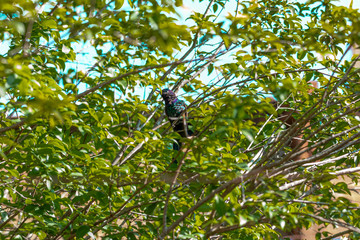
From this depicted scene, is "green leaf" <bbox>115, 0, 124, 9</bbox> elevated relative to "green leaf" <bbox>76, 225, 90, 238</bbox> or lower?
elevated

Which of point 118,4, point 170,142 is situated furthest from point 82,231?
point 118,4

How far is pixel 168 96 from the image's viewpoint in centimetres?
338

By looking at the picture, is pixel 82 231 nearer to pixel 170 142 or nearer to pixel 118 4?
pixel 170 142

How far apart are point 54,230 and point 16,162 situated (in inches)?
21.3

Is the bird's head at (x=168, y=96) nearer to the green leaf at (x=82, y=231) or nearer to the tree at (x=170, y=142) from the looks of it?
the tree at (x=170, y=142)

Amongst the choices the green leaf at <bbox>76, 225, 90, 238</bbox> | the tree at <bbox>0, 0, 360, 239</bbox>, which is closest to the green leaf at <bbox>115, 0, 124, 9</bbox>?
the tree at <bbox>0, 0, 360, 239</bbox>

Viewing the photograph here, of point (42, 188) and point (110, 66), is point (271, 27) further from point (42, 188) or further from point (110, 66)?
point (42, 188)

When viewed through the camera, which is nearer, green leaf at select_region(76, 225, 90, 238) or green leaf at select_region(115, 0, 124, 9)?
green leaf at select_region(115, 0, 124, 9)

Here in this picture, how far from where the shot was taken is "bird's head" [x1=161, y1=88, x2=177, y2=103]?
3375mm

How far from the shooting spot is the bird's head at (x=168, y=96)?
A: 3.38 meters

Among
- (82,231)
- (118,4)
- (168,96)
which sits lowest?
(82,231)

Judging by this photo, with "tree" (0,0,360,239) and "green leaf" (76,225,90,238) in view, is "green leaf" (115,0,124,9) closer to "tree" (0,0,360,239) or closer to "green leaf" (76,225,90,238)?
"tree" (0,0,360,239)

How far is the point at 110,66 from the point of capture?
2775 mm

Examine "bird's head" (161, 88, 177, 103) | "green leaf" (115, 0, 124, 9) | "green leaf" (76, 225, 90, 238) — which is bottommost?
"green leaf" (76, 225, 90, 238)
